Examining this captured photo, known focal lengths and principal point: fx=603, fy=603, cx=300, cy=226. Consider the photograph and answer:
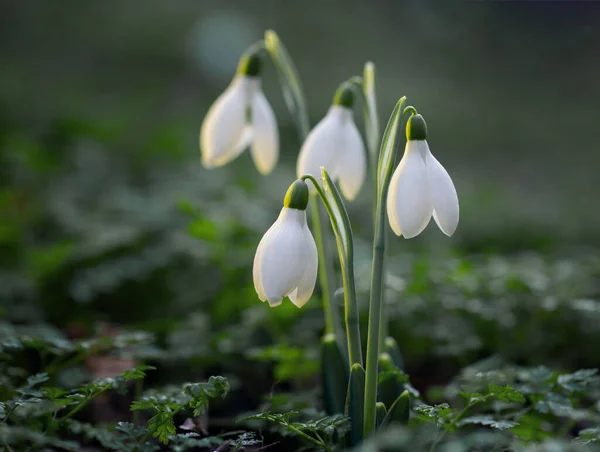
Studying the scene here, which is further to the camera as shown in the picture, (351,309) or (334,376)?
(334,376)

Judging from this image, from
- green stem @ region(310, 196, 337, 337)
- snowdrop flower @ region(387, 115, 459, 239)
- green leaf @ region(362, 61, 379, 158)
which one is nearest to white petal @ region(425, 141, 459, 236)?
snowdrop flower @ region(387, 115, 459, 239)

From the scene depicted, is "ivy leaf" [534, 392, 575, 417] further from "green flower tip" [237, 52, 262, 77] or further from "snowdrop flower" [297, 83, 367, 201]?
"green flower tip" [237, 52, 262, 77]

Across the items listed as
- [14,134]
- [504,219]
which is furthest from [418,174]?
[14,134]

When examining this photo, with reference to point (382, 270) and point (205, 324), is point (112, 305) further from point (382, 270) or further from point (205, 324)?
point (382, 270)

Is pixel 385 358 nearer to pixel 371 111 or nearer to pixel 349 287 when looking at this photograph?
pixel 349 287

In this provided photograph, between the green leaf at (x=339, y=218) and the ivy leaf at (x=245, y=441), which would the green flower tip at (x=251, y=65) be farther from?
the ivy leaf at (x=245, y=441)

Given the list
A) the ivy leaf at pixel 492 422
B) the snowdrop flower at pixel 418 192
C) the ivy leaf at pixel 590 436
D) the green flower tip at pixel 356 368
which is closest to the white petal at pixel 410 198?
the snowdrop flower at pixel 418 192

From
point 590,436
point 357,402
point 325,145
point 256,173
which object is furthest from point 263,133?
point 256,173

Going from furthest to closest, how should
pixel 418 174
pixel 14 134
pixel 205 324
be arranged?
pixel 14 134 < pixel 205 324 < pixel 418 174
